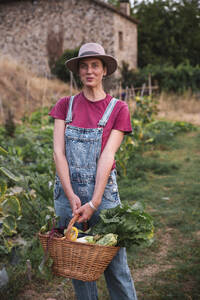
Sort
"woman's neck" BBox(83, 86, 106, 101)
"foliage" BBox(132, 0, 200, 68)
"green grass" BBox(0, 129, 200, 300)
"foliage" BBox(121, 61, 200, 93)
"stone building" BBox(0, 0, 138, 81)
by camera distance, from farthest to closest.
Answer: "foliage" BBox(132, 0, 200, 68) < "foliage" BBox(121, 61, 200, 93) < "stone building" BBox(0, 0, 138, 81) < "green grass" BBox(0, 129, 200, 300) < "woman's neck" BBox(83, 86, 106, 101)

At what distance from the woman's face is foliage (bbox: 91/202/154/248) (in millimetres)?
748

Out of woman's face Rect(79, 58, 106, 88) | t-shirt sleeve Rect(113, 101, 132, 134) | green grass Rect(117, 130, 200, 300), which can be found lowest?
green grass Rect(117, 130, 200, 300)

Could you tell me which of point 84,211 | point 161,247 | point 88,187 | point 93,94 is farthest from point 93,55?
point 161,247

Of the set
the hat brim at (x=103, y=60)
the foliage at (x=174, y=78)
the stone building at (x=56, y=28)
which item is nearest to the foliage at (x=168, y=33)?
the stone building at (x=56, y=28)

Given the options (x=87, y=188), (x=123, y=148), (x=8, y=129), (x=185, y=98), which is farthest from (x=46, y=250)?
(x=185, y=98)

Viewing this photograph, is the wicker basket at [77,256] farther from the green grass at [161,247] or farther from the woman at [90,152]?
the green grass at [161,247]

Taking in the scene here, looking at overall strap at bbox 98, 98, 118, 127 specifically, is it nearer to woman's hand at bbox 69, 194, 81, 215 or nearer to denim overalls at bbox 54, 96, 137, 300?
denim overalls at bbox 54, 96, 137, 300

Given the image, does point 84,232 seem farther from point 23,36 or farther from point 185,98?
point 23,36

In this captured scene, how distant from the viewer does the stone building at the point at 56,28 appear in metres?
17.1

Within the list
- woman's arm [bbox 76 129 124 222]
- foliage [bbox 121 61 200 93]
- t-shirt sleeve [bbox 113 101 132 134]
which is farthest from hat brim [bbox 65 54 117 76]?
foliage [bbox 121 61 200 93]

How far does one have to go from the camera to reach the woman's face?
2.13 meters

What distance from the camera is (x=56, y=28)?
58.5 ft

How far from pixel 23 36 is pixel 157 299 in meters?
18.0

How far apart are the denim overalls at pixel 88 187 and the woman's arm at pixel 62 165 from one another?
3 cm
